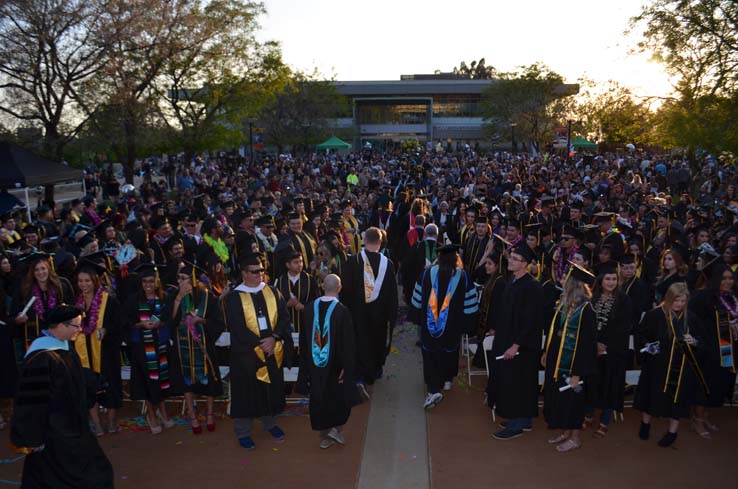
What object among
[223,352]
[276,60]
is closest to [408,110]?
[276,60]

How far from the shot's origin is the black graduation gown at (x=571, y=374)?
557cm

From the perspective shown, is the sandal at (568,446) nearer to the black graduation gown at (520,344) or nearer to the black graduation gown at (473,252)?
the black graduation gown at (520,344)

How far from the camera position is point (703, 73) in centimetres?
1823

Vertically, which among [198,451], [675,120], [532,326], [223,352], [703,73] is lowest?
[198,451]

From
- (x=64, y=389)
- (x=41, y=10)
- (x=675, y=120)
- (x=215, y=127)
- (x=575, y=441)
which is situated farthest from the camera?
(x=215, y=127)

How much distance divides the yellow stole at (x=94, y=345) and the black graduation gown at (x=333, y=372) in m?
2.08

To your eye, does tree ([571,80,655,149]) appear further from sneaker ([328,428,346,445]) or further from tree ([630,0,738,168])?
sneaker ([328,428,346,445])

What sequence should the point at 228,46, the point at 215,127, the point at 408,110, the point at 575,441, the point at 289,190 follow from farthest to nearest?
the point at 408,110
the point at 215,127
the point at 228,46
the point at 289,190
the point at 575,441

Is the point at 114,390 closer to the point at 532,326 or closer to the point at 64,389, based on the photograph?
the point at 64,389

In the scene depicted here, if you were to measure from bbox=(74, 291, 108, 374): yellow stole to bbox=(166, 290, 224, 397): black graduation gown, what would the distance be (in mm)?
640

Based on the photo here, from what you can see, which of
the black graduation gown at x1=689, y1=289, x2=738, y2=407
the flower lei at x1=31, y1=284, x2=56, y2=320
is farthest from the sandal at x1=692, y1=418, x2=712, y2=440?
the flower lei at x1=31, y1=284, x2=56, y2=320

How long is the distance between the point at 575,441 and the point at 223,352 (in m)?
4.27

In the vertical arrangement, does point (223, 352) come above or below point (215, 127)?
below

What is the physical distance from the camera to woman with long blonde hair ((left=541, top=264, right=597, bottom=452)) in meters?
5.58
